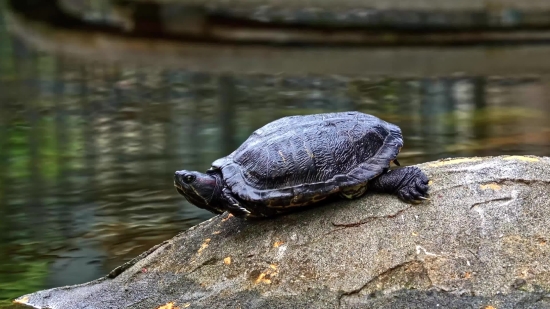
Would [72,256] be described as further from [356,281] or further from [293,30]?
[293,30]

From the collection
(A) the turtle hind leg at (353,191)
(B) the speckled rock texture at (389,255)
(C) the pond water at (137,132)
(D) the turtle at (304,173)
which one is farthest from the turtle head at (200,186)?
(C) the pond water at (137,132)

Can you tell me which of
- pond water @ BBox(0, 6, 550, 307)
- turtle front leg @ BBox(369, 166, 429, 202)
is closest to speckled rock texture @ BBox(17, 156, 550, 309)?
turtle front leg @ BBox(369, 166, 429, 202)

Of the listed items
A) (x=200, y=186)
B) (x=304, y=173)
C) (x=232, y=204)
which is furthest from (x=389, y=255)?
(x=200, y=186)

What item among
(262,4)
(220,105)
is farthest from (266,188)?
(262,4)

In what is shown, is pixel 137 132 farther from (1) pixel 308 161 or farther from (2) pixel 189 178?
(1) pixel 308 161

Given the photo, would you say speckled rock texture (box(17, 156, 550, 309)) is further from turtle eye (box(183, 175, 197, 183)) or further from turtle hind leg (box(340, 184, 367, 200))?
turtle eye (box(183, 175, 197, 183))
